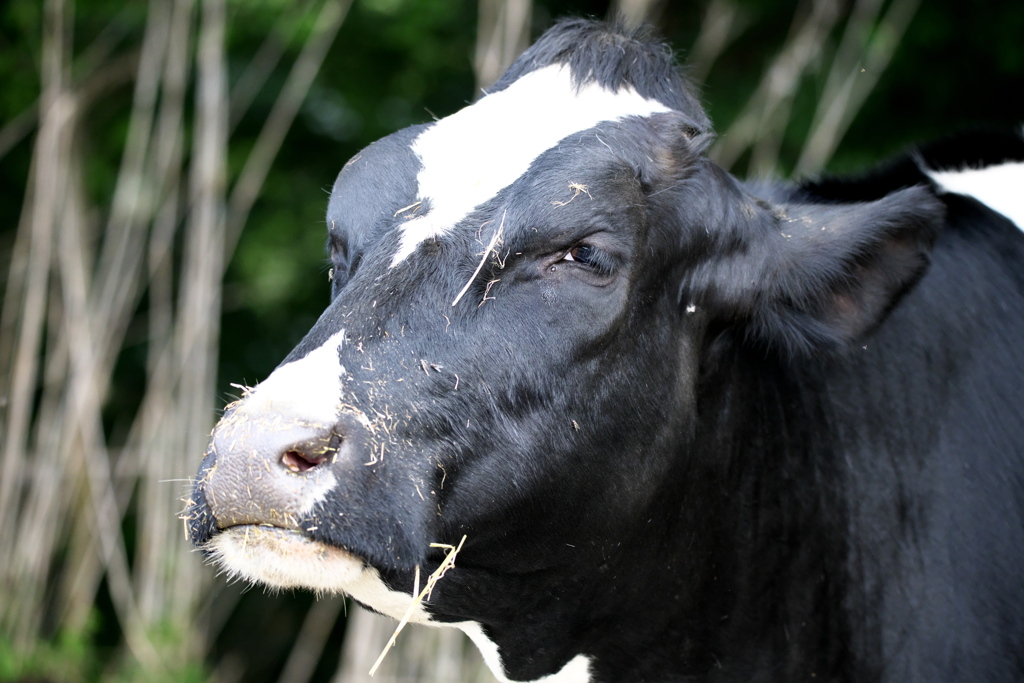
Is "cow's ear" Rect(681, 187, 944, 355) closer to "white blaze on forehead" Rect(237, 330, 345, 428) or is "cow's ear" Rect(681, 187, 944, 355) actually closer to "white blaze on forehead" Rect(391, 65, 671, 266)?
"white blaze on forehead" Rect(391, 65, 671, 266)

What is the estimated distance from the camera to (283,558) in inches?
56.9

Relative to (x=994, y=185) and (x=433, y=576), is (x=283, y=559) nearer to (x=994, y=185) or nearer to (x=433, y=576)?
(x=433, y=576)

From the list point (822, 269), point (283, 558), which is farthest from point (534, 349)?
point (822, 269)

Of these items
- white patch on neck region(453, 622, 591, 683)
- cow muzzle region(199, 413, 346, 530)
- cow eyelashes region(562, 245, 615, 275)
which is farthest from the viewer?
white patch on neck region(453, 622, 591, 683)

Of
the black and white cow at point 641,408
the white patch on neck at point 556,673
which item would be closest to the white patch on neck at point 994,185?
the black and white cow at point 641,408

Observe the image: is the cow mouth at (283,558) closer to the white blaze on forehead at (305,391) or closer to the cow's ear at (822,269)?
the white blaze on forehead at (305,391)

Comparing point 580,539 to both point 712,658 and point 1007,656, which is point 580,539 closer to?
point 712,658

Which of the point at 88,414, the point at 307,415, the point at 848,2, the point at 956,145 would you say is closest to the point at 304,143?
the point at 88,414

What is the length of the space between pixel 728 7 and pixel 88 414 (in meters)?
3.53

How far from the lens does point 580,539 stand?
178cm

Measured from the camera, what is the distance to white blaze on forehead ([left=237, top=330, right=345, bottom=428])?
1436 mm

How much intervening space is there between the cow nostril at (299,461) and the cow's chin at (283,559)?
10 cm

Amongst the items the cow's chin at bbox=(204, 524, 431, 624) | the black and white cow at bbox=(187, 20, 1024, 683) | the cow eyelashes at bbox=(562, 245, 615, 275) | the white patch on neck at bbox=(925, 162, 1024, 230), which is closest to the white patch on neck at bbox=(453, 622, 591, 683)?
the black and white cow at bbox=(187, 20, 1024, 683)

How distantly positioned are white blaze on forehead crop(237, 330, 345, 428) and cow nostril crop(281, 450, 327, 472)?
50 mm
